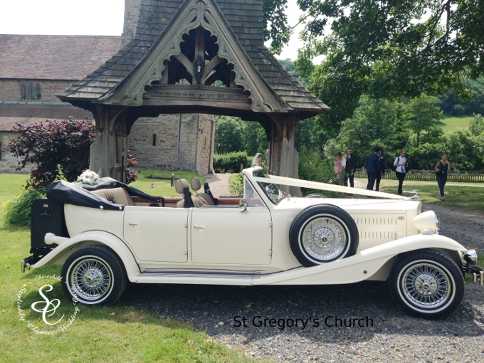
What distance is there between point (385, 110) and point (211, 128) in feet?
59.9

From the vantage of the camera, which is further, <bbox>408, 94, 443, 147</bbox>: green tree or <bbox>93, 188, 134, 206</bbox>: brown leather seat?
<bbox>408, 94, 443, 147</bbox>: green tree

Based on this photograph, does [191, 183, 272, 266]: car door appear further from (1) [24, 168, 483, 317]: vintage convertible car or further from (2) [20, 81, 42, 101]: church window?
(2) [20, 81, 42, 101]: church window

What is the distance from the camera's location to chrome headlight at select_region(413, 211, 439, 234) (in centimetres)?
512

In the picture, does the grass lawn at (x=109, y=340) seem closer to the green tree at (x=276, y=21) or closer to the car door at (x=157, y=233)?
the car door at (x=157, y=233)

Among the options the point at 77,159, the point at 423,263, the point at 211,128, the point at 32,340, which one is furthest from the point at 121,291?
the point at 211,128

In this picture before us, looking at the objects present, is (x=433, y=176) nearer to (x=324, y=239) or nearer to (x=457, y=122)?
(x=324, y=239)

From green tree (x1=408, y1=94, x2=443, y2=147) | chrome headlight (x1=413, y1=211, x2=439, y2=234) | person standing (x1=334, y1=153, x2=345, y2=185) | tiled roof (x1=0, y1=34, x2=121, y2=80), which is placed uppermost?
tiled roof (x1=0, y1=34, x2=121, y2=80)

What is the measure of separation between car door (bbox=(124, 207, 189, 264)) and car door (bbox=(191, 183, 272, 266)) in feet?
0.49

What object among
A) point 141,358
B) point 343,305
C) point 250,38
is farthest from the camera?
point 250,38

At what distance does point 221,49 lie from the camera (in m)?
7.44

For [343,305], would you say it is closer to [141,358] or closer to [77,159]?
[141,358]
